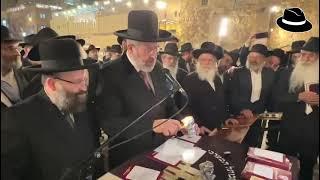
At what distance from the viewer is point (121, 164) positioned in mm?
1166

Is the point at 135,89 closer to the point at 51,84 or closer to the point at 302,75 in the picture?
the point at 51,84

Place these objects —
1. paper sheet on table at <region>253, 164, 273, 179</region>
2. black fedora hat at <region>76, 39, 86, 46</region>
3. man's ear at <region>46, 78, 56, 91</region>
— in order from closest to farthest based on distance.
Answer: man's ear at <region>46, 78, 56, 91</region>, black fedora hat at <region>76, 39, 86, 46</region>, paper sheet on table at <region>253, 164, 273, 179</region>

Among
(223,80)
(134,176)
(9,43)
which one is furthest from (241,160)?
(9,43)

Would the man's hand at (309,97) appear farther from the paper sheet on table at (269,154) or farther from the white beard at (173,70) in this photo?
the white beard at (173,70)

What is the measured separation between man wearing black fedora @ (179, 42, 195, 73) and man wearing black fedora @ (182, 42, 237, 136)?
0.08 feet

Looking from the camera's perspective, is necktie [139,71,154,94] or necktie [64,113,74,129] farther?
necktie [139,71,154,94]

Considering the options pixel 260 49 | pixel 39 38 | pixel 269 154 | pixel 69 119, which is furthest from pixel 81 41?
pixel 269 154

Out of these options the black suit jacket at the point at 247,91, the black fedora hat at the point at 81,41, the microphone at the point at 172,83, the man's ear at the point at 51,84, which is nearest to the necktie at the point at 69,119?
the man's ear at the point at 51,84

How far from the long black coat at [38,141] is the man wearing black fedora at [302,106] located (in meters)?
0.80

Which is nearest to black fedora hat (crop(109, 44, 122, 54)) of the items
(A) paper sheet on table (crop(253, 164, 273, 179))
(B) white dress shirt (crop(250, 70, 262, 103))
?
(B) white dress shirt (crop(250, 70, 262, 103))

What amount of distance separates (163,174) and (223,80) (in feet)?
1.73

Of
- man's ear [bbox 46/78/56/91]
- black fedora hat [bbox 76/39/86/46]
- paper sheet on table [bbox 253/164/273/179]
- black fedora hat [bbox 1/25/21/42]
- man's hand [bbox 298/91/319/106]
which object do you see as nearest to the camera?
black fedora hat [bbox 1/25/21/42]

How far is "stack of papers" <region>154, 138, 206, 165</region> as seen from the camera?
123 centimetres

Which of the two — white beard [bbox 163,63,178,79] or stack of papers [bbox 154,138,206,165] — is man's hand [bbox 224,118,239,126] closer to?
stack of papers [bbox 154,138,206,165]
